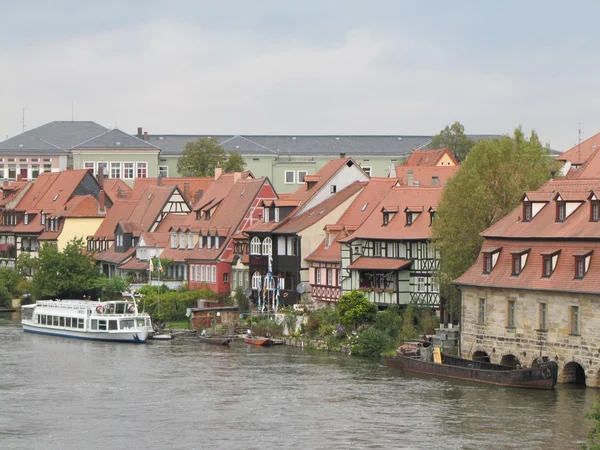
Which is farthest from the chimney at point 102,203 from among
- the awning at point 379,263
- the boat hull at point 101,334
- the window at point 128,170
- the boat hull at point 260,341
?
the awning at point 379,263

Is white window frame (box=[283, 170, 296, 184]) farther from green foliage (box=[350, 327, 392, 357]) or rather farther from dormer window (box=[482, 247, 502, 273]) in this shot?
dormer window (box=[482, 247, 502, 273])

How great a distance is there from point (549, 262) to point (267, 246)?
1304 inches

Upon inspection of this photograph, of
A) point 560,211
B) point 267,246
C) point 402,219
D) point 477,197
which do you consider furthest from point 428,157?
point 560,211

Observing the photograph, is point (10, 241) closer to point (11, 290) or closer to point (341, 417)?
point (11, 290)

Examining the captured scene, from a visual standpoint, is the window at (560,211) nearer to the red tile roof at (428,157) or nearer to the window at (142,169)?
the red tile roof at (428,157)

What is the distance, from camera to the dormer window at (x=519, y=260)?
64.3 metres

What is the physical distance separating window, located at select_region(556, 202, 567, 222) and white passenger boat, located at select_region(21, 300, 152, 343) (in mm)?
28882

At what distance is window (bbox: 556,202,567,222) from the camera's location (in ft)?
212

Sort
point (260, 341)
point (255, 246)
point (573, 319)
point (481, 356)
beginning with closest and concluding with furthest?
1. point (573, 319)
2. point (481, 356)
3. point (260, 341)
4. point (255, 246)

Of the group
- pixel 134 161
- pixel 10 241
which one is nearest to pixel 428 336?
pixel 10 241

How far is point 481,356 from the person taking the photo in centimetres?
6669

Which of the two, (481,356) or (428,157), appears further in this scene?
(428,157)

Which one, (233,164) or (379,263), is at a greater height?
(233,164)

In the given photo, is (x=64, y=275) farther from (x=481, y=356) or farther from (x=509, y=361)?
(x=509, y=361)
